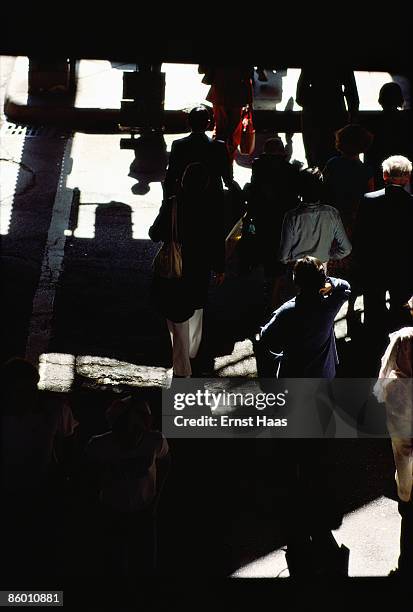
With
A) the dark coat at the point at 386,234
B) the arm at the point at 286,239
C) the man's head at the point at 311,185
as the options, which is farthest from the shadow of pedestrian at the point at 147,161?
the dark coat at the point at 386,234

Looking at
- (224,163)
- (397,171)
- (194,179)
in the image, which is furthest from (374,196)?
(194,179)

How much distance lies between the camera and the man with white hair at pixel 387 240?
810 centimetres

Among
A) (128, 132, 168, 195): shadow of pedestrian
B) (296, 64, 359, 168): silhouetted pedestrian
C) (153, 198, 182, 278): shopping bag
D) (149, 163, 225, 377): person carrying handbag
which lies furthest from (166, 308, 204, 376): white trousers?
(128, 132, 168, 195): shadow of pedestrian

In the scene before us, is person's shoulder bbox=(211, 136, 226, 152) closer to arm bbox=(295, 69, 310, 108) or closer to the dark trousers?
arm bbox=(295, 69, 310, 108)

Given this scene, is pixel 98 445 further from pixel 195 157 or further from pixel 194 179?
pixel 195 157

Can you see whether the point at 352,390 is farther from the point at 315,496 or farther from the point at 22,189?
the point at 22,189

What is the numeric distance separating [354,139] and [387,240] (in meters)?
0.97

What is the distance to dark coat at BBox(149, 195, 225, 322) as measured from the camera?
7.78m

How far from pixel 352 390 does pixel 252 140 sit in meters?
4.49

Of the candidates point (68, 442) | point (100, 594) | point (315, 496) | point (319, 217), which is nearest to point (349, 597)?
point (315, 496)

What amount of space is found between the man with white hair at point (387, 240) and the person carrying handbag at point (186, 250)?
1.14 meters

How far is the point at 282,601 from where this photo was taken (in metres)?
6.46

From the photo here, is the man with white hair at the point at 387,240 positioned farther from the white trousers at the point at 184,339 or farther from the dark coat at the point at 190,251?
the white trousers at the point at 184,339

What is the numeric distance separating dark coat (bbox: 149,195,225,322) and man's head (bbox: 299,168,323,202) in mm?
687
